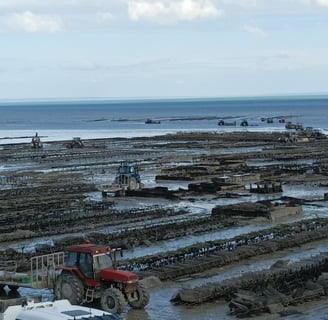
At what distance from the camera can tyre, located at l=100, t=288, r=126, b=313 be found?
640 inches

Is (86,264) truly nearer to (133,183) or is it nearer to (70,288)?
(70,288)

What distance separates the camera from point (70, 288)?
16766mm

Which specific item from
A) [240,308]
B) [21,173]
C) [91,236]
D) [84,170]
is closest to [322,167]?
[84,170]

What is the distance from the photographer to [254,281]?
1931 centimetres

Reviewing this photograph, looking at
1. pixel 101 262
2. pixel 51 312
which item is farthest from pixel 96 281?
pixel 51 312

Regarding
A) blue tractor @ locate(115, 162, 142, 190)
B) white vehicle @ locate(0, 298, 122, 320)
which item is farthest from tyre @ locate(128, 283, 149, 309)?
blue tractor @ locate(115, 162, 142, 190)

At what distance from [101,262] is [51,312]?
478cm

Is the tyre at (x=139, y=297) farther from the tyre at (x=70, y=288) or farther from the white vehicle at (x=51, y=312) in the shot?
the white vehicle at (x=51, y=312)

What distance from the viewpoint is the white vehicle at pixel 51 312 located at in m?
11.7

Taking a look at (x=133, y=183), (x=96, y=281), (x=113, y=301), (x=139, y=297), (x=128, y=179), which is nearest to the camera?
(x=113, y=301)

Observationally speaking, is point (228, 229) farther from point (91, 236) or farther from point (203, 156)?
point (203, 156)

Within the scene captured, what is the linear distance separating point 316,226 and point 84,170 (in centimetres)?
2891

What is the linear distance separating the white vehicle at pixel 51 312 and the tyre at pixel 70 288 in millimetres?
3182

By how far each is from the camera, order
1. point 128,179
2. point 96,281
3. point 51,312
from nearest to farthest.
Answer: point 51,312 < point 96,281 < point 128,179
